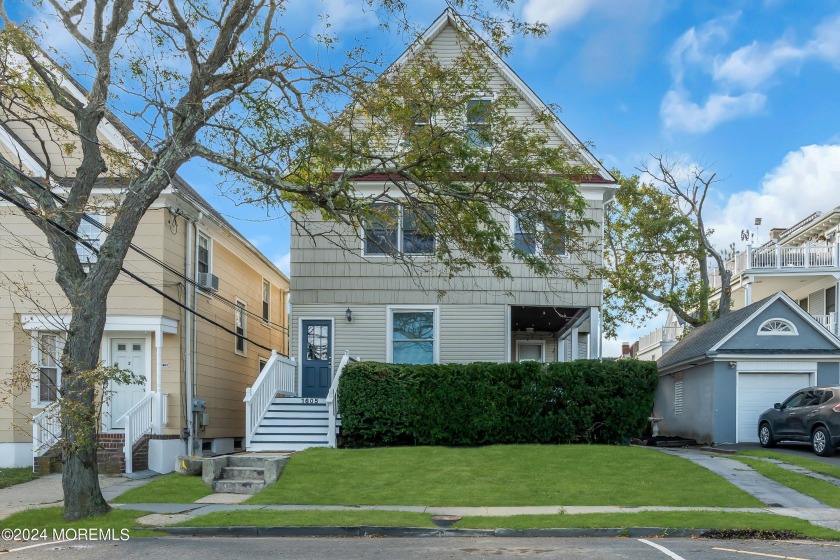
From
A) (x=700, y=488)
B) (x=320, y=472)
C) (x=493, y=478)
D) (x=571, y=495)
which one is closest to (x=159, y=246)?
(x=320, y=472)

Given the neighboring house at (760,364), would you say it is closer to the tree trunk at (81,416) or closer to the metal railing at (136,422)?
the metal railing at (136,422)

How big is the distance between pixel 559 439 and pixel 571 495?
189 inches

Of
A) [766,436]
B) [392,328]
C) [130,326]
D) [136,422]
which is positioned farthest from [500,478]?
Result: [766,436]

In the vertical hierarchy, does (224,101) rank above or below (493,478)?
above

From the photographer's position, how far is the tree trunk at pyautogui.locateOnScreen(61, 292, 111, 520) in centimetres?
1131

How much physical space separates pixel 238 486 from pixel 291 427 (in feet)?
12.8

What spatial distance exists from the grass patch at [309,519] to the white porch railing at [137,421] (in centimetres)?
564

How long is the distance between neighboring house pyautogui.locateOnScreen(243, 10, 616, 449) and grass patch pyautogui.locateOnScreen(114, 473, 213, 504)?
6.29 metres

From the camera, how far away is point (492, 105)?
44.9ft

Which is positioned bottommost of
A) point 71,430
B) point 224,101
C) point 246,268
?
point 71,430

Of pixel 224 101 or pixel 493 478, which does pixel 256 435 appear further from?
pixel 224 101

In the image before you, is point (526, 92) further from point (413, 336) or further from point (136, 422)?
point (136, 422)

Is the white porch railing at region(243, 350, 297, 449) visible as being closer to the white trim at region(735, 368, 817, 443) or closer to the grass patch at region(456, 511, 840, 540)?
the grass patch at region(456, 511, 840, 540)

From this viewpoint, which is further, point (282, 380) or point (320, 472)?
point (282, 380)
